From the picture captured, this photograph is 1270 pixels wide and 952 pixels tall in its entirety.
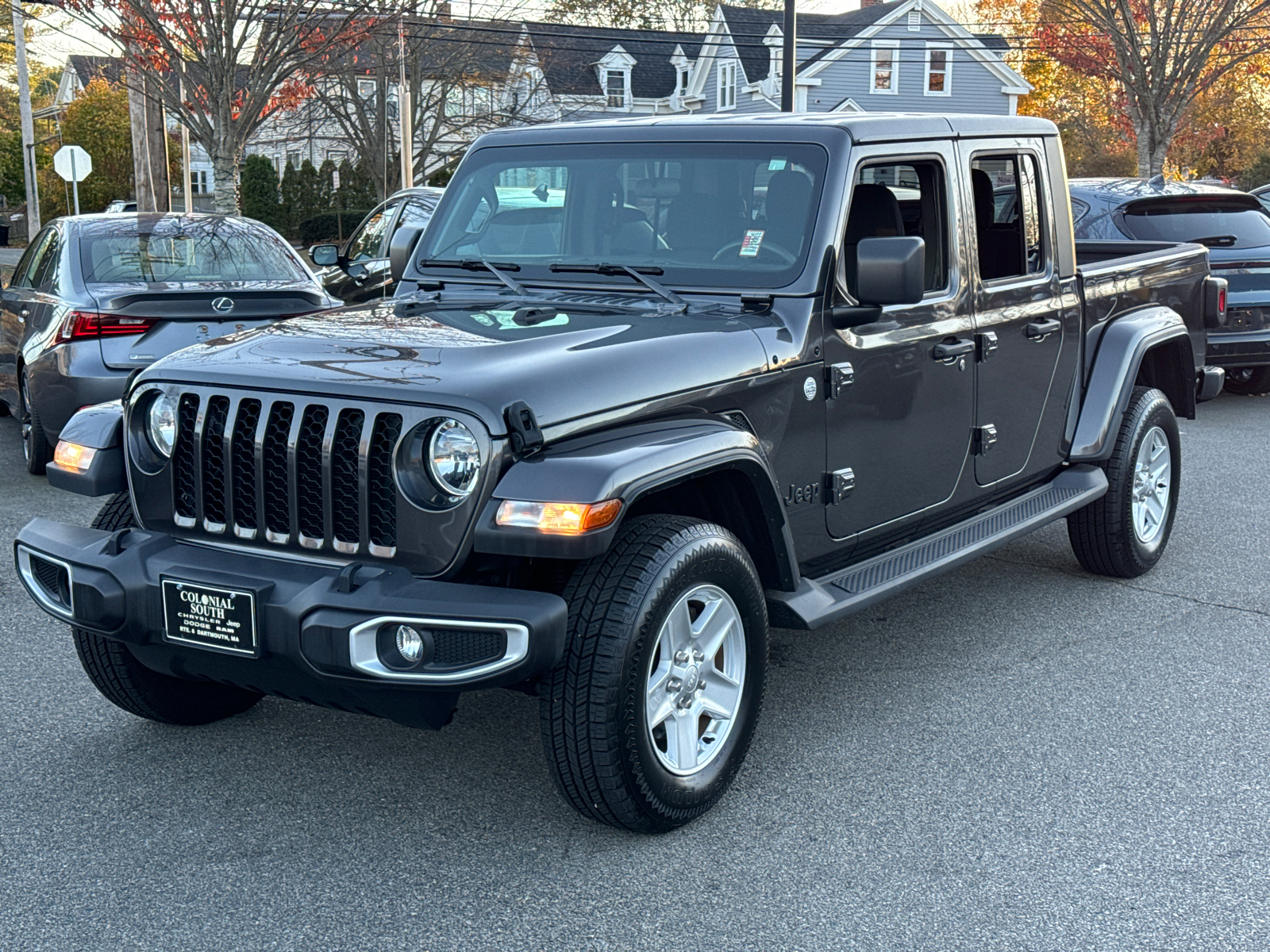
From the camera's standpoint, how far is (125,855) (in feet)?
11.8

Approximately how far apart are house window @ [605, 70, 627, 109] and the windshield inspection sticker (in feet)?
164

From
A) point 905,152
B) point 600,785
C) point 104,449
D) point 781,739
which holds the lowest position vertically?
point 781,739

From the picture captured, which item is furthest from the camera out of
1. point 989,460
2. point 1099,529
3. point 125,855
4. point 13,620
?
point 1099,529

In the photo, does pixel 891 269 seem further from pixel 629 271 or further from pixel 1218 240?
pixel 1218 240

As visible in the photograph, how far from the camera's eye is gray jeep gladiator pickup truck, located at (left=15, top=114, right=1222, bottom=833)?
3.34 m

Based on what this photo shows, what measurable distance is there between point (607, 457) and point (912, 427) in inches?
65.0

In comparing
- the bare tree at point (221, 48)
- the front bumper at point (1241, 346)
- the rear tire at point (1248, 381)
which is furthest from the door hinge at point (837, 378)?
the bare tree at point (221, 48)

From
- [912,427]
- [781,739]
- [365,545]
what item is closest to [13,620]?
[365,545]

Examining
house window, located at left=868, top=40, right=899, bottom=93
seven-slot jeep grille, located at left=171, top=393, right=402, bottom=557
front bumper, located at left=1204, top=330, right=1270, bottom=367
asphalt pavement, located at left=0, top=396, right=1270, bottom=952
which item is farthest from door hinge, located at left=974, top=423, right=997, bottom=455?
house window, located at left=868, top=40, right=899, bottom=93

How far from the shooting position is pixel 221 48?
1462cm

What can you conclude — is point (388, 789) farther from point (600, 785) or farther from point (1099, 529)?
point (1099, 529)

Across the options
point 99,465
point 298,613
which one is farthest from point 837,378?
point 99,465

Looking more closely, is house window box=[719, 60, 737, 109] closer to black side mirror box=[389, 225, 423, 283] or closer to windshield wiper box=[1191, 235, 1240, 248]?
windshield wiper box=[1191, 235, 1240, 248]

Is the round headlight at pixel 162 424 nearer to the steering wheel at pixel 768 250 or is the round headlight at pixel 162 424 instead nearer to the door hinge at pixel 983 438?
the steering wheel at pixel 768 250
